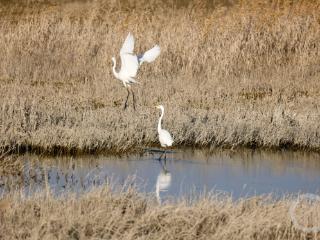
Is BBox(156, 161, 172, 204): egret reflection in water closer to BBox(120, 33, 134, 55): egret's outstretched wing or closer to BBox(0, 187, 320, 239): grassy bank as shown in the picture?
BBox(0, 187, 320, 239): grassy bank

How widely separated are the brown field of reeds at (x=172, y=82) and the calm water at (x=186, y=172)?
32 centimetres

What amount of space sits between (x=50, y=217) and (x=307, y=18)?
961 cm

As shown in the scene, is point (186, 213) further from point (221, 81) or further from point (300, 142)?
point (221, 81)

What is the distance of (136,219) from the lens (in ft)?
17.6

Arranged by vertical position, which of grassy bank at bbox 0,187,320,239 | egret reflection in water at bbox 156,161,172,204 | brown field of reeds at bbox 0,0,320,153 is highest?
brown field of reeds at bbox 0,0,320,153

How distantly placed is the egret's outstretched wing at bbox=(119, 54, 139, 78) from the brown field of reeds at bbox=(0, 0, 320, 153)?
14.4 inches

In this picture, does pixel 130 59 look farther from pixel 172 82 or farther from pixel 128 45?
pixel 172 82

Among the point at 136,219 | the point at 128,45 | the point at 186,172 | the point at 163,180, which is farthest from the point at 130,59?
the point at 136,219

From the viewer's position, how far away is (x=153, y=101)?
1134 centimetres

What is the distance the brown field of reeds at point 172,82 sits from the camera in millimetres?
9297

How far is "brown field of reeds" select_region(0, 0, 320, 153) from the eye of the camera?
30.5 feet

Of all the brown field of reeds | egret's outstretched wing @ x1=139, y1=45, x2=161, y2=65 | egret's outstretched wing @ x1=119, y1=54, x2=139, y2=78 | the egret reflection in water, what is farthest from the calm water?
egret's outstretched wing @ x1=119, y1=54, x2=139, y2=78

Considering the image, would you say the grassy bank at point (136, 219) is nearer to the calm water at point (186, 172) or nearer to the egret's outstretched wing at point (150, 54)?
the calm water at point (186, 172)

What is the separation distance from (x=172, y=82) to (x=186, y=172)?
14.1 feet
